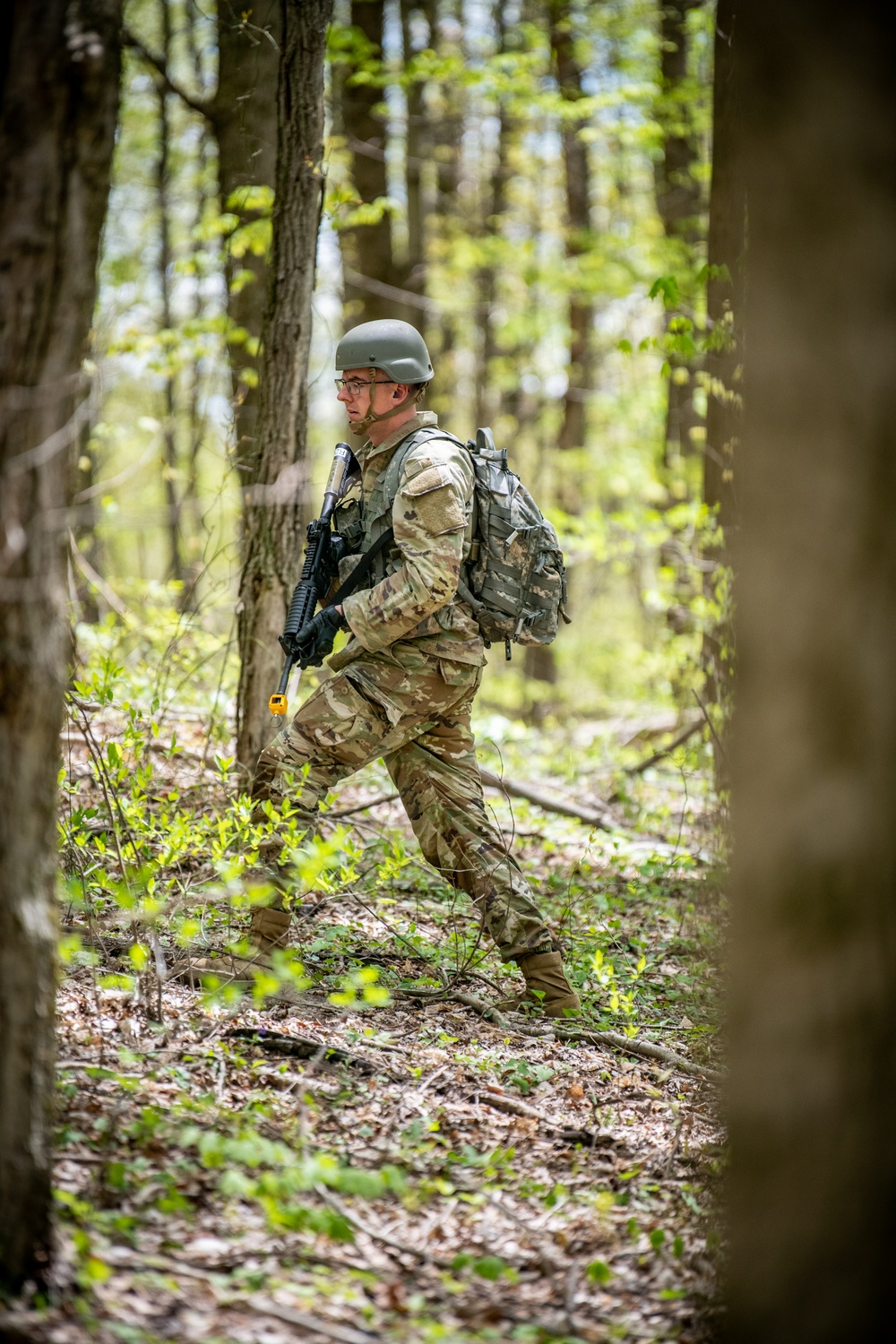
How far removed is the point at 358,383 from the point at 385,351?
181 mm

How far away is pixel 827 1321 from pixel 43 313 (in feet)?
8.93

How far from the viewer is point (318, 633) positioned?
443cm

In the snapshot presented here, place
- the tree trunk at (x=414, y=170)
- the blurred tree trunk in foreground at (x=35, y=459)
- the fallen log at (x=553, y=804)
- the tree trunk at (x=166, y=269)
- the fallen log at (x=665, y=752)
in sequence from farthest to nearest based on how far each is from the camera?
1. the tree trunk at (x=414, y=170)
2. the tree trunk at (x=166, y=269)
3. the fallen log at (x=665, y=752)
4. the fallen log at (x=553, y=804)
5. the blurred tree trunk in foreground at (x=35, y=459)

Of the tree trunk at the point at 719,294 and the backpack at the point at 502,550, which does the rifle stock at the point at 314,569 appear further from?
the tree trunk at the point at 719,294

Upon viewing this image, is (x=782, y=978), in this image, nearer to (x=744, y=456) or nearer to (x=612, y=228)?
(x=744, y=456)

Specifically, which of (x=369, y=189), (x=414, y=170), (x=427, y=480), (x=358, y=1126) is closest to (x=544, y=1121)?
(x=358, y=1126)

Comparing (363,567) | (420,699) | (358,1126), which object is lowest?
(358,1126)

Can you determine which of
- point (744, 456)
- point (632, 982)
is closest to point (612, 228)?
point (632, 982)

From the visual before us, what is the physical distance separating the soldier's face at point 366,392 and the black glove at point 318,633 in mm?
862

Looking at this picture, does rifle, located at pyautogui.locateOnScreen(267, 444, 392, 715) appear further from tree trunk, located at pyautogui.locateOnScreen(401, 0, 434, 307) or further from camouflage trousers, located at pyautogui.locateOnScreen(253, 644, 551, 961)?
tree trunk, located at pyautogui.locateOnScreen(401, 0, 434, 307)

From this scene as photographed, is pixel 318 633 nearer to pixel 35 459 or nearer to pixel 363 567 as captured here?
pixel 363 567

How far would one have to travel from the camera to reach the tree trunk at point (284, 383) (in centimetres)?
506

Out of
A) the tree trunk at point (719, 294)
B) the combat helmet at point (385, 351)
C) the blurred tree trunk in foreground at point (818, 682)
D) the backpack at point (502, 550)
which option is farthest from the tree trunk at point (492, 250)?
the blurred tree trunk in foreground at point (818, 682)

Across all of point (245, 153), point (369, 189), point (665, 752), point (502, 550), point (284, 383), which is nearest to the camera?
point (502, 550)
